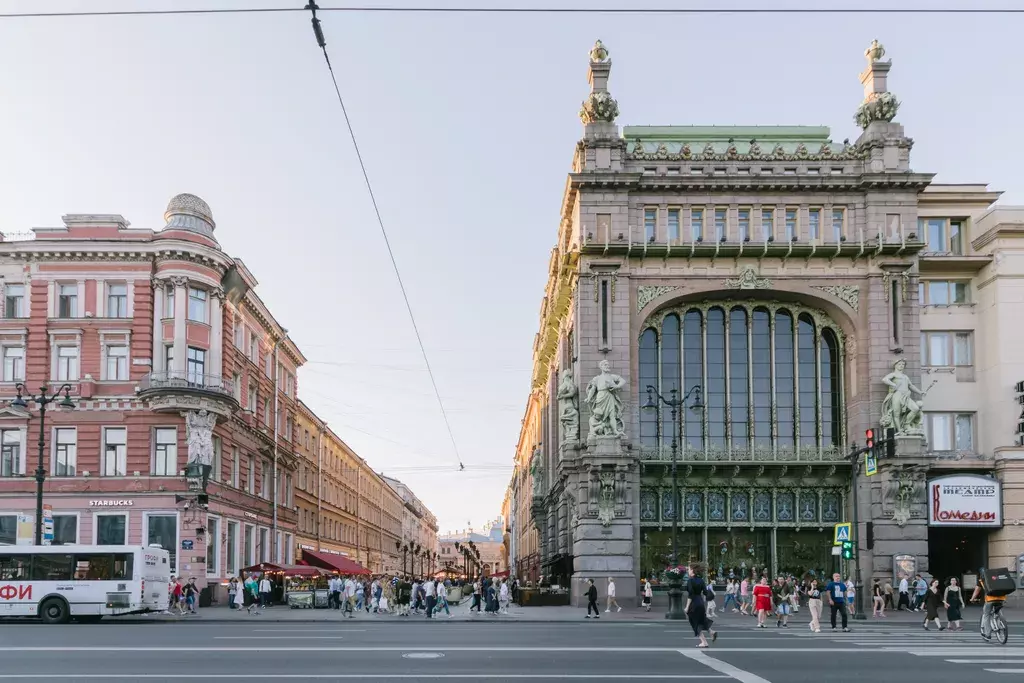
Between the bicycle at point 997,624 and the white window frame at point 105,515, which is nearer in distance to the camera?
the bicycle at point 997,624

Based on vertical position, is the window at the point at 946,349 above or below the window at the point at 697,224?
below

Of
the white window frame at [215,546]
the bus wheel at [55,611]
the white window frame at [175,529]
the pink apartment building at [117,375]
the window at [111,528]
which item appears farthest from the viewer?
the white window frame at [215,546]

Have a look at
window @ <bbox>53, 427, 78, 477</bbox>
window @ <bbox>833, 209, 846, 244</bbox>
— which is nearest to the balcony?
window @ <bbox>53, 427, 78, 477</bbox>

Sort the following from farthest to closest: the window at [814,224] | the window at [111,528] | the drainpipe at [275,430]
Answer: the drainpipe at [275,430] → the window at [111,528] → the window at [814,224]

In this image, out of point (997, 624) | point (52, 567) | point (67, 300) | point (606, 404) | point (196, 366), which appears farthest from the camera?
point (196, 366)

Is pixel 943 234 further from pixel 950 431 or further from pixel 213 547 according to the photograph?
pixel 213 547

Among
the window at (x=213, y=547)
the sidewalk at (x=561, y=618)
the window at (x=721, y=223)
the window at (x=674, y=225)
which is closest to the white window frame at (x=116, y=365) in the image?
Result: the window at (x=213, y=547)

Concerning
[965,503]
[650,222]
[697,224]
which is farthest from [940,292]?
[650,222]

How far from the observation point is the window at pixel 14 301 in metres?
52.2

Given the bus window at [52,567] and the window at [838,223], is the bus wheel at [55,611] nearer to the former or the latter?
the bus window at [52,567]

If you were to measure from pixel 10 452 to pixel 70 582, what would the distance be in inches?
629

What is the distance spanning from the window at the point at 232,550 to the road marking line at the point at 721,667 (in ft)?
123

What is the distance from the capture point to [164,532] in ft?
165

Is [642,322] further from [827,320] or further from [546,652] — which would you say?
[546,652]
